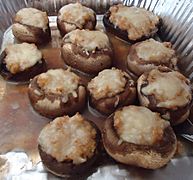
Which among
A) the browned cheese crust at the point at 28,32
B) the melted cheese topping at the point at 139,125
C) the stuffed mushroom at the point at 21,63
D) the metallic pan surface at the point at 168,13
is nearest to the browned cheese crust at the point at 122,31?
the metallic pan surface at the point at 168,13

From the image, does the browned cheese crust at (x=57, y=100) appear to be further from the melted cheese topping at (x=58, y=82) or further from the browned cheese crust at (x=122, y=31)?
the browned cheese crust at (x=122, y=31)

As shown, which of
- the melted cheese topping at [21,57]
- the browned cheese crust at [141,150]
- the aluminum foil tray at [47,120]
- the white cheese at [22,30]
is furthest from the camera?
the white cheese at [22,30]

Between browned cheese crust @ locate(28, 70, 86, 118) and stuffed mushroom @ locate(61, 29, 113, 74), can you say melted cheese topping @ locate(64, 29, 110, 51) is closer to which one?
stuffed mushroom @ locate(61, 29, 113, 74)

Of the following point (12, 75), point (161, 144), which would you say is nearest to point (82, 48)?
point (12, 75)

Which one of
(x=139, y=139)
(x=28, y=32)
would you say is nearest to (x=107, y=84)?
(x=139, y=139)

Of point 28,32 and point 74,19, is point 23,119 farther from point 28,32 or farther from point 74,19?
point 74,19

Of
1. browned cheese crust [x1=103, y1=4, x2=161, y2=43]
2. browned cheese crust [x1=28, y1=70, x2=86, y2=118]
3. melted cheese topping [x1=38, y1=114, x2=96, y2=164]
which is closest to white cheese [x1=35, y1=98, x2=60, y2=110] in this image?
browned cheese crust [x1=28, y1=70, x2=86, y2=118]

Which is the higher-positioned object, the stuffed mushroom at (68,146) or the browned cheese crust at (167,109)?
the browned cheese crust at (167,109)
